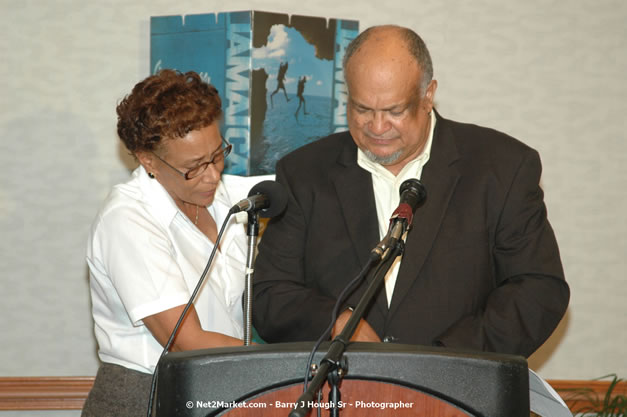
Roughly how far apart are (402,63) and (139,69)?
5.28ft

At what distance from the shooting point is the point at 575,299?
12.1 ft

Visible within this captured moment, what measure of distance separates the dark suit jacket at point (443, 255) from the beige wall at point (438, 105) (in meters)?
1.21

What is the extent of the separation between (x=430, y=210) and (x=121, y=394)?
3.78ft

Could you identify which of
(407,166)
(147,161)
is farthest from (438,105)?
(147,161)

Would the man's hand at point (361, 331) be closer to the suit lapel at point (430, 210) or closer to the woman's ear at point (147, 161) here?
the suit lapel at point (430, 210)

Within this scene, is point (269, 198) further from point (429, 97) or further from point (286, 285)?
point (429, 97)

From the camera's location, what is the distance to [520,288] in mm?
2197

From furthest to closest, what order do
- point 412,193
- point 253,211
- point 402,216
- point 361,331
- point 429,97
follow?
point 429,97
point 361,331
point 253,211
point 412,193
point 402,216

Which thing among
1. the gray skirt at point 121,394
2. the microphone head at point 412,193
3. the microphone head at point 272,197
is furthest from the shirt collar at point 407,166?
the gray skirt at point 121,394

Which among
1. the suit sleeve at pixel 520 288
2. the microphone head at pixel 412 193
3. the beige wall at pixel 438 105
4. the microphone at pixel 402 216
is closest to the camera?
the microphone at pixel 402 216

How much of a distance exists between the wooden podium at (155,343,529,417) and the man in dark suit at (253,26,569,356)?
2.60ft

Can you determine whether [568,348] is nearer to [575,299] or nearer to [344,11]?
[575,299]

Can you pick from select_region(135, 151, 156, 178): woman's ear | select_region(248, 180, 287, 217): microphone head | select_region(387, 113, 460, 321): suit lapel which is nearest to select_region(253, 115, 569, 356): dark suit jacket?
select_region(387, 113, 460, 321): suit lapel

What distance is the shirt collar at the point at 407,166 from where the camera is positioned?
2.44m
